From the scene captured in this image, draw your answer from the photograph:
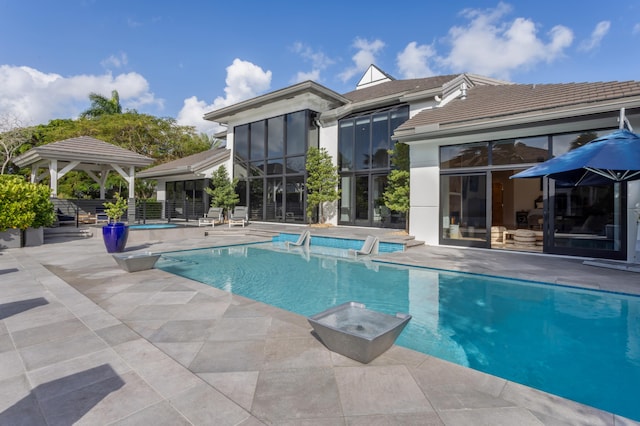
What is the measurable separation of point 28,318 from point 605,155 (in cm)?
865

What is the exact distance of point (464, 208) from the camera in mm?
9461

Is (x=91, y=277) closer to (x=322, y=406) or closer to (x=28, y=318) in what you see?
(x=28, y=318)

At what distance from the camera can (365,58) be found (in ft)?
67.1

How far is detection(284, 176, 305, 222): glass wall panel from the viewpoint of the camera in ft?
49.4

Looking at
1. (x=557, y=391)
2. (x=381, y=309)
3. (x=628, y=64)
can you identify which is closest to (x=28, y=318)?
(x=381, y=309)

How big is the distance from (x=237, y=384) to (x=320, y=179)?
12.1 meters

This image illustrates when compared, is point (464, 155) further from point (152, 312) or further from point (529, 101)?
point (152, 312)

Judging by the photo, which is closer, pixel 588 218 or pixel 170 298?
pixel 170 298

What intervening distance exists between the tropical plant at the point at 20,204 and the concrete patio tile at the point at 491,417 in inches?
438

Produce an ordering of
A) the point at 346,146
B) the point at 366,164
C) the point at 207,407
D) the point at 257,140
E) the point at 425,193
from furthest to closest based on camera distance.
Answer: the point at 257,140 → the point at 346,146 → the point at 366,164 → the point at 425,193 → the point at 207,407

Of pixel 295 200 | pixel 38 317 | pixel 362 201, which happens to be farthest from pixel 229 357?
pixel 295 200

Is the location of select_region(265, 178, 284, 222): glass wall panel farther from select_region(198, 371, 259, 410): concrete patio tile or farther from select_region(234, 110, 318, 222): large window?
select_region(198, 371, 259, 410): concrete patio tile

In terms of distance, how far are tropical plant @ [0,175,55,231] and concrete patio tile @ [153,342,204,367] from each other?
865cm

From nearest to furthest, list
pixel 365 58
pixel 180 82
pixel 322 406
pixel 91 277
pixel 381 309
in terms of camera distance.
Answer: pixel 322 406, pixel 381 309, pixel 91 277, pixel 365 58, pixel 180 82
